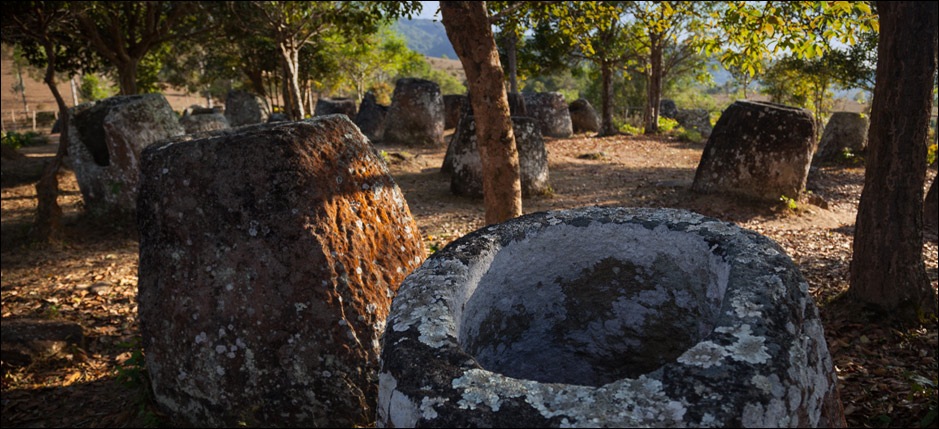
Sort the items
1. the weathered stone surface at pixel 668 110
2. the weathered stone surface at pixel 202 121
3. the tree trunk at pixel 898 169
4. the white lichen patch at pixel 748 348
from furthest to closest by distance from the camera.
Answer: the weathered stone surface at pixel 668 110, the weathered stone surface at pixel 202 121, the tree trunk at pixel 898 169, the white lichen patch at pixel 748 348

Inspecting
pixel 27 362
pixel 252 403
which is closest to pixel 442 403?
pixel 252 403

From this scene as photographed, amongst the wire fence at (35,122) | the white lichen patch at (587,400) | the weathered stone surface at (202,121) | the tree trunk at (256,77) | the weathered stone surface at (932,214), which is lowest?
the weathered stone surface at (932,214)

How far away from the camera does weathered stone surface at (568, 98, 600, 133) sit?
73.2 ft

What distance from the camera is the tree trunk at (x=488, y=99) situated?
5215 mm

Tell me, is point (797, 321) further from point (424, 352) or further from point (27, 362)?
point (27, 362)

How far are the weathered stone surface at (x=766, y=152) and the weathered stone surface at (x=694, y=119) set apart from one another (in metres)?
16.4

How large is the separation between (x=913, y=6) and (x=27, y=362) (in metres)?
7.81

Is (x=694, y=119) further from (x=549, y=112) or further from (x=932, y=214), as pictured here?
(x=932, y=214)

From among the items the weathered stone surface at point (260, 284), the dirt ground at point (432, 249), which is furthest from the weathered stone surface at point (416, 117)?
the weathered stone surface at point (260, 284)

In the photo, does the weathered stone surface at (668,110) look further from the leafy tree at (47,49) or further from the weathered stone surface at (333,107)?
the leafy tree at (47,49)

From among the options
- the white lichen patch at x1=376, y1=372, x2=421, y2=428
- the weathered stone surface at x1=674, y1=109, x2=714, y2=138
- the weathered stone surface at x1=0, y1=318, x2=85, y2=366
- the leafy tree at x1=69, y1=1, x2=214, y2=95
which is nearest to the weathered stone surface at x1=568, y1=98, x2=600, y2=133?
the weathered stone surface at x1=674, y1=109, x2=714, y2=138

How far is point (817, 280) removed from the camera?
19.2 ft

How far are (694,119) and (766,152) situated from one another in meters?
20.4

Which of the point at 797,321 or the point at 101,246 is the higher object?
the point at 797,321
